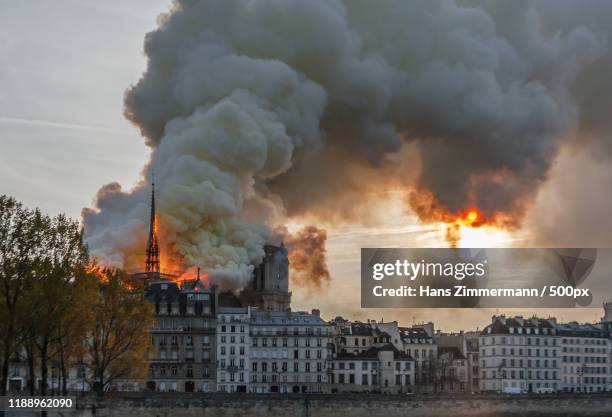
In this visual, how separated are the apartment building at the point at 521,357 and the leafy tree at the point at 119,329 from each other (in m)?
49.5

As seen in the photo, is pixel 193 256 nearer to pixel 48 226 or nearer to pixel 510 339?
pixel 510 339

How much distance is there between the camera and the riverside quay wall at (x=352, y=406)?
80688 mm

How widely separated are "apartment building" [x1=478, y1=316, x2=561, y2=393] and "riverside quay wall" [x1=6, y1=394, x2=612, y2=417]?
18.2 m

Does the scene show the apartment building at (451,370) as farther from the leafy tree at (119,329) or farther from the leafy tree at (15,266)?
the leafy tree at (15,266)

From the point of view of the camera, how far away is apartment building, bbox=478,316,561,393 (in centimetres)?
11275

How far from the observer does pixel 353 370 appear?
10494 cm

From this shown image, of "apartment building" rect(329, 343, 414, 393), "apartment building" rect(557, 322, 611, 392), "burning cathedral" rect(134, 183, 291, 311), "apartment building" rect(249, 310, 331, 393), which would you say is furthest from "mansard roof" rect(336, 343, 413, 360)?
"apartment building" rect(557, 322, 611, 392)

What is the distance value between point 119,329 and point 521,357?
53.8m

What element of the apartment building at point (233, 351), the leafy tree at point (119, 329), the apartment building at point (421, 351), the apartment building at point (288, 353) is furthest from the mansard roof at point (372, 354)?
the leafy tree at point (119, 329)

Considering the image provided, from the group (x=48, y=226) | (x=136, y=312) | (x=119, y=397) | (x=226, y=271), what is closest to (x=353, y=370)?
(x=226, y=271)

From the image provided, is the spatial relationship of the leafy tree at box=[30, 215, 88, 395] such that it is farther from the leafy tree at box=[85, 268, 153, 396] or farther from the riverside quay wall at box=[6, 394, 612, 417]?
the riverside quay wall at box=[6, 394, 612, 417]

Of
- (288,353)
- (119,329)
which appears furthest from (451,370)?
(119,329)

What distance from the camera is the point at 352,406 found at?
85.9 meters

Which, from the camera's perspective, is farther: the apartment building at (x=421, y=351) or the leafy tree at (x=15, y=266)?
the apartment building at (x=421, y=351)
